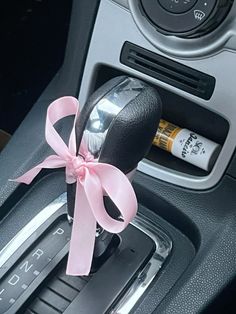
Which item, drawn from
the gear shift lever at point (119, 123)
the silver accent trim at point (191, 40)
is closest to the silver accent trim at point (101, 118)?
the gear shift lever at point (119, 123)

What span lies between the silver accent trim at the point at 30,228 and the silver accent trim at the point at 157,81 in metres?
0.10

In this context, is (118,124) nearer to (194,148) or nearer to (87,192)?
(87,192)

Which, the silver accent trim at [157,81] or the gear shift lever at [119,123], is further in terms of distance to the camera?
the silver accent trim at [157,81]

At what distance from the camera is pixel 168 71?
0.71 meters

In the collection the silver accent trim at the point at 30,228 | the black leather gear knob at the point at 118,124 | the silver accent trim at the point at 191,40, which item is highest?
the silver accent trim at the point at 191,40

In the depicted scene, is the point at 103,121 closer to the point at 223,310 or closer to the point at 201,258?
the point at 201,258

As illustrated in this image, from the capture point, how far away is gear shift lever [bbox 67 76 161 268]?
1.86 ft

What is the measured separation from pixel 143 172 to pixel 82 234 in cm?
18

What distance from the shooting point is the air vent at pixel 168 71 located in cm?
69

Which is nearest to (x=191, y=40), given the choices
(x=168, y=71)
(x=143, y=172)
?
(x=168, y=71)

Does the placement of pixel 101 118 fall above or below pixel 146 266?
above

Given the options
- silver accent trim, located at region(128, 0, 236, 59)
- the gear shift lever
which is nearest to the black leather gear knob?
the gear shift lever

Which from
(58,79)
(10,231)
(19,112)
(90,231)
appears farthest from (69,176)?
(19,112)

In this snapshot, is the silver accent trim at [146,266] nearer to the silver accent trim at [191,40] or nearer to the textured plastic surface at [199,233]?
the textured plastic surface at [199,233]
